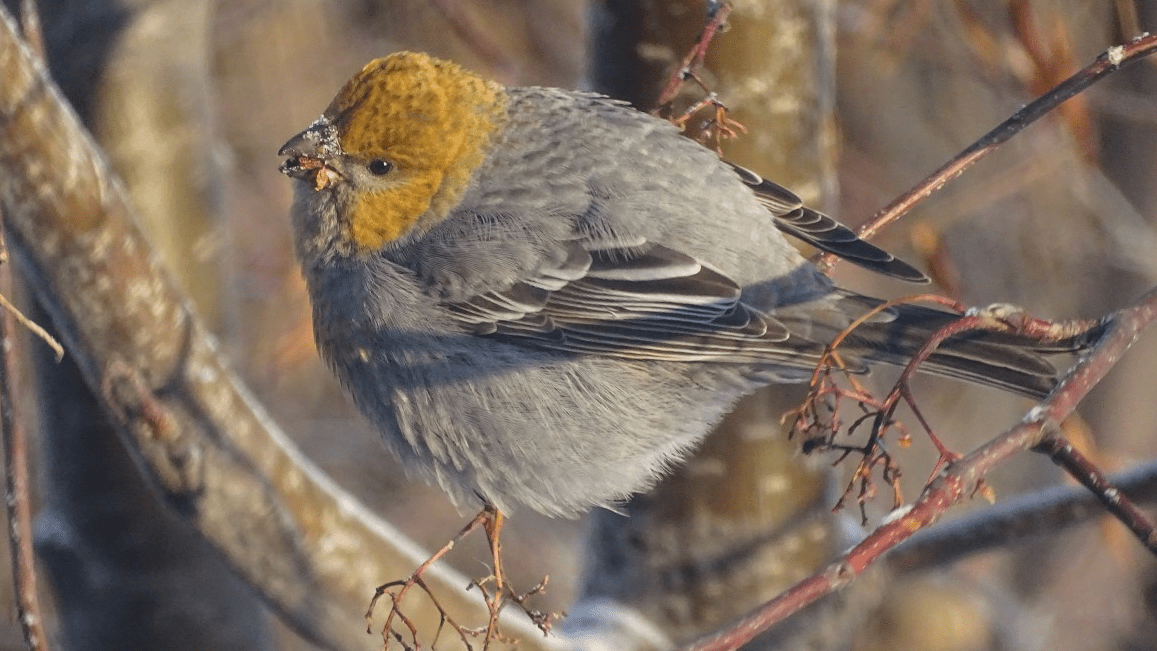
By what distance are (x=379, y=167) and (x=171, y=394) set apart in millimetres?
880

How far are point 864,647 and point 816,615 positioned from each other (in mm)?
2192

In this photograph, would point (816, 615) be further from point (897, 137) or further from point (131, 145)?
point (897, 137)

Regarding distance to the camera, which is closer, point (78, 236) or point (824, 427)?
point (824, 427)

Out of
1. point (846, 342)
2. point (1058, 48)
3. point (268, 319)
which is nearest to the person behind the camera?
point (846, 342)

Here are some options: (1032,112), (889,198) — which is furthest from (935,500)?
(889,198)

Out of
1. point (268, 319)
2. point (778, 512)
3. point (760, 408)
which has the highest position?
point (760, 408)

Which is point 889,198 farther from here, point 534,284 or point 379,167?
point 379,167

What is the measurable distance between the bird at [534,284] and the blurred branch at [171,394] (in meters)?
0.34

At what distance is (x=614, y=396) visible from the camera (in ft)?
11.7

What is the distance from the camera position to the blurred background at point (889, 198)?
16.3 feet

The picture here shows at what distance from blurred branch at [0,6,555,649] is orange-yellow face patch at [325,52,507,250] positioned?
639mm

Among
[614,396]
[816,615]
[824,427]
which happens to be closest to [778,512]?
[816,615]

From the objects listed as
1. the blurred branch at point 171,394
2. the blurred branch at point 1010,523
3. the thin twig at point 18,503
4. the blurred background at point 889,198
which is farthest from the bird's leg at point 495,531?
the blurred branch at point 1010,523

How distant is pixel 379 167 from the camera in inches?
141
